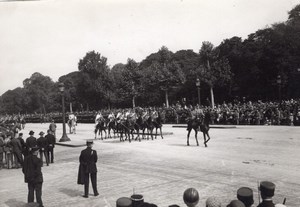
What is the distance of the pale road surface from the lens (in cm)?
994

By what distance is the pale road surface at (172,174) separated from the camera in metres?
9.94

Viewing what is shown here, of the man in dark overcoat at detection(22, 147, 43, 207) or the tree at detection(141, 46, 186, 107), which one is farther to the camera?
the tree at detection(141, 46, 186, 107)

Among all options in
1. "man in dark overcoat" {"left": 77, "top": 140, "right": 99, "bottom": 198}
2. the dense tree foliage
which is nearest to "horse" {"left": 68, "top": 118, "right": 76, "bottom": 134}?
"man in dark overcoat" {"left": 77, "top": 140, "right": 99, "bottom": 198}

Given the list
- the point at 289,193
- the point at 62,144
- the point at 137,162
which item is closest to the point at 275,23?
the point at 62,144

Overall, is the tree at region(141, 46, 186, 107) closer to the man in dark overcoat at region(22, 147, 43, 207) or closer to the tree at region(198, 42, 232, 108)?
the tree at region(198, 42, 232, 108)

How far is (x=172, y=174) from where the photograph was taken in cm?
1267

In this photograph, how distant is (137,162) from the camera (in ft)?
51.5

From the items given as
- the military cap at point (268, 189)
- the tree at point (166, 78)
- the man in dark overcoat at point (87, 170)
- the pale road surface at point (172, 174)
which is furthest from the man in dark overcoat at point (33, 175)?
the tree at point (166, 78)

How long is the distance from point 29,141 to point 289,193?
11.1 meters

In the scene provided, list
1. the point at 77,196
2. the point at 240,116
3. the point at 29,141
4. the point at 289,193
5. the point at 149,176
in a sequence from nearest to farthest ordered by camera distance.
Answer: the point at 289,193
the point at 77,196
the point at 149,176
the point at 29,141
the point at 240,116

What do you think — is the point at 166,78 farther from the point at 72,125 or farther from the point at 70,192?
the point at 70,192

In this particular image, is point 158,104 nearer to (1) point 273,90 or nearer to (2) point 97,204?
(1) point 273,90

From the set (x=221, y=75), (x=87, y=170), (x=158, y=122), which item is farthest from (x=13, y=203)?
(x=221, y=75)

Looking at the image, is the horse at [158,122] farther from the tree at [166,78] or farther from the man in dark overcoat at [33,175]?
the tree at [166,78]
